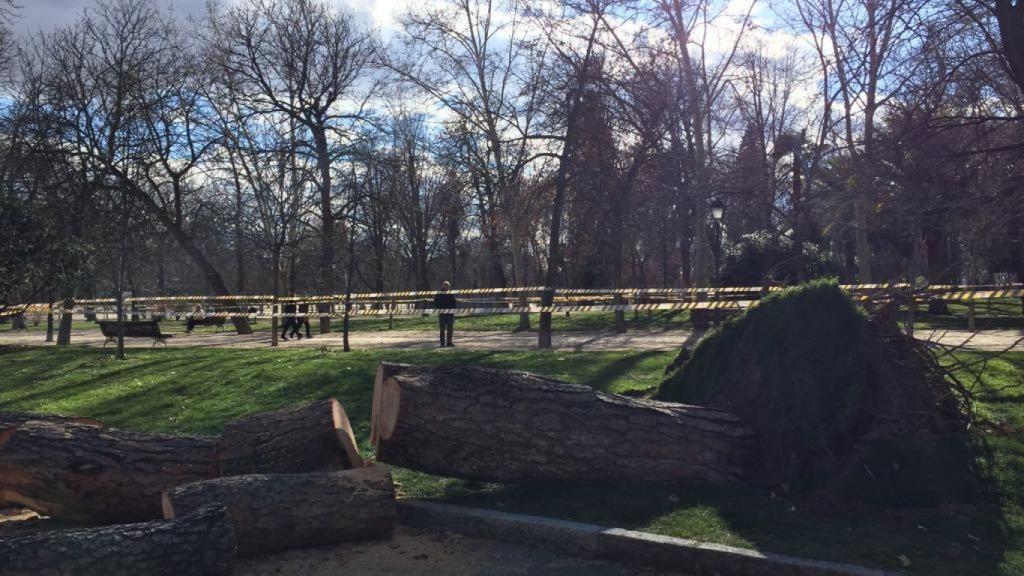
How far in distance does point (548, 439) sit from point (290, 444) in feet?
6.03

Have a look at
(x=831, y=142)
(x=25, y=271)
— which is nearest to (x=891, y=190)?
(x=831, y=142)

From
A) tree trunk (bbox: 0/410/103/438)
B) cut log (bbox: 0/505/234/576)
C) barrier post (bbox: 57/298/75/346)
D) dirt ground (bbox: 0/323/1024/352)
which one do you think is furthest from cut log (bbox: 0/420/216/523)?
barrier post (bbox: 57/298/75/346)

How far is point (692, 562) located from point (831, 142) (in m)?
7.38

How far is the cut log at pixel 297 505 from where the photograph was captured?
476 centimetres

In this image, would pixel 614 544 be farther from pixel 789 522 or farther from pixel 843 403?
pixel 843 403

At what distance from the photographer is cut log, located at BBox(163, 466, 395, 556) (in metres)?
4.76

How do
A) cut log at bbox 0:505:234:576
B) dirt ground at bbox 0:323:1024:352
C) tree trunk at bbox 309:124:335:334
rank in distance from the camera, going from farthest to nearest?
1. tree trunk at bbox 309:124:335:334
2. dirt ground at bbox 0:323:1024:352
3. cut log at bbox 0:505:234:576

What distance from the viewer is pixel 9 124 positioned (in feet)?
68.9

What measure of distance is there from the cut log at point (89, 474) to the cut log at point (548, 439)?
1.52 m

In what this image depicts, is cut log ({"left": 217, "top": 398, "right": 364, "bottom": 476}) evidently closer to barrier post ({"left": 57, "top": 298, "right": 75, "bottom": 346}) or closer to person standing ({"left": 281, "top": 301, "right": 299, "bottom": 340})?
person standing ({"left": 281, "top": 301, "right": 299, "bottom": 340})

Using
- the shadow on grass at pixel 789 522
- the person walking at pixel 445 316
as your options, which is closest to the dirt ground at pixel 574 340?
the person walking at pixel 445 316

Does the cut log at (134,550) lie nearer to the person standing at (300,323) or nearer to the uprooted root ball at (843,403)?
the uprooted root ball at (843,403)

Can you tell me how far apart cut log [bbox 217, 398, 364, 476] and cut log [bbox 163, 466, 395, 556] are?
1.40ft

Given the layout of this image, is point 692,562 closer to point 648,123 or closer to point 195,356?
point 195,356
